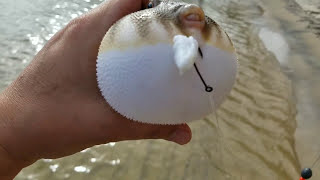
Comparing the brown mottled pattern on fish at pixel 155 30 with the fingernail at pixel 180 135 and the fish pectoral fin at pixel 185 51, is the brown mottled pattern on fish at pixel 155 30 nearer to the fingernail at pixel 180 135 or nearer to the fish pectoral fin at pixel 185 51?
the fish pectoral fin at pixel 185 51

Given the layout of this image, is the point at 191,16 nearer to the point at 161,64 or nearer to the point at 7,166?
the point at 161,64

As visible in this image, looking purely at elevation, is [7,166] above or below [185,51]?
below

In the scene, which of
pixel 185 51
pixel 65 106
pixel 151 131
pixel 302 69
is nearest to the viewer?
pixel 185 51

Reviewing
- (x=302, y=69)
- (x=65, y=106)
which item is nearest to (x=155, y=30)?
(x=65, y=106)

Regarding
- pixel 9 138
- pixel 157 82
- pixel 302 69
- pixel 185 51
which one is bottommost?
pixel 302 69

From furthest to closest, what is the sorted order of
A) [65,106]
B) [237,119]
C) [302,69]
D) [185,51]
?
[302,69] < [237,119] < [65,106] < [185,51]

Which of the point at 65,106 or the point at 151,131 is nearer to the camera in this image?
the point at 65,106

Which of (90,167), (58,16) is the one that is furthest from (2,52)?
(90,167)
